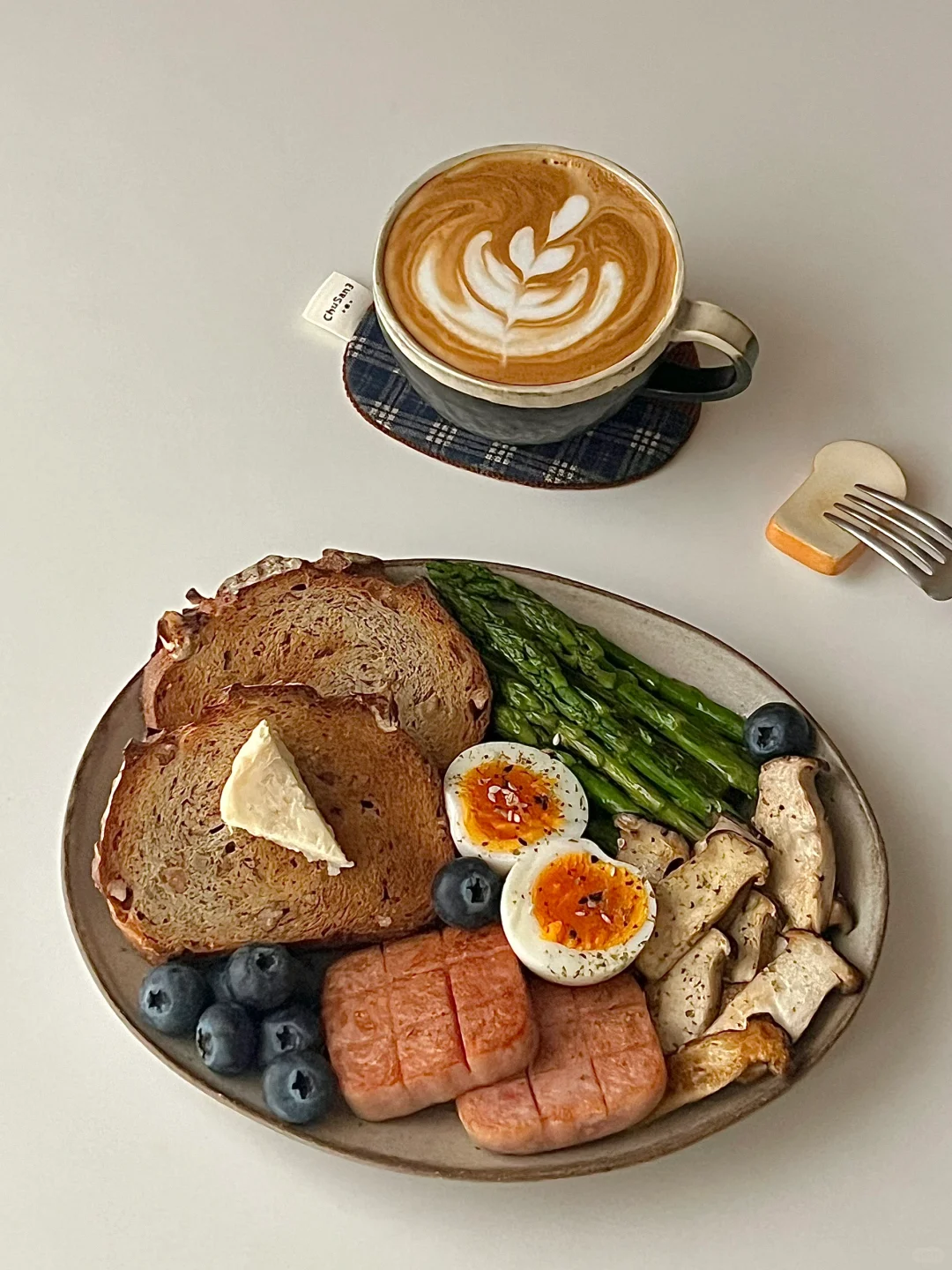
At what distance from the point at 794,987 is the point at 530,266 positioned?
154 cm

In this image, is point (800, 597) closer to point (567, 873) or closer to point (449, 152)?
point (567, 873)

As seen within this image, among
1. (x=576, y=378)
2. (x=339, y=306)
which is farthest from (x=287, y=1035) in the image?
(x=339, y=306)

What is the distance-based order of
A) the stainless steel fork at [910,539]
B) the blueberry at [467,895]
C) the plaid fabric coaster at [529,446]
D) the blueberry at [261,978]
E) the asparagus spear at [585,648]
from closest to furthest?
the blueberry at [261,978], the blueberry at [467,895], the asparagus spear at [585,648], the stainless steel fork at [910,539], the plaid fabric coaster at [529,446]

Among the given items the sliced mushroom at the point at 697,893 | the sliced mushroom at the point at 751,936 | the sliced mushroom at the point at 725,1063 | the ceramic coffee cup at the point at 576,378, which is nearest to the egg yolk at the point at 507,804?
the sliced mushroom at the point at 697,893

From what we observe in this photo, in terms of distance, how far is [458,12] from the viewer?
409 centimetres

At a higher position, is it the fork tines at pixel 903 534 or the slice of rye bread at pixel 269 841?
the fork tines at pixel 903 534

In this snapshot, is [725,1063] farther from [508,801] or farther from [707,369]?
[707,369]

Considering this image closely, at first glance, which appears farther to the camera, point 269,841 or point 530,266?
point 530,266

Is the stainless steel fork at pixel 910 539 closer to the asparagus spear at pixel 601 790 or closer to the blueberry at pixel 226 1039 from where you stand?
the asparagus spear at pixel 601 790

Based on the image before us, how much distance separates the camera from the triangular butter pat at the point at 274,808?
8.02ft

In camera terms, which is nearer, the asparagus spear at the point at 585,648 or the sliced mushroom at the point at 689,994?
the sliced mushroom at the point at 689,994

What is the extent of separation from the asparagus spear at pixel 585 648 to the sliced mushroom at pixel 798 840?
0.17 m

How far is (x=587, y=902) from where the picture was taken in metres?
2.46

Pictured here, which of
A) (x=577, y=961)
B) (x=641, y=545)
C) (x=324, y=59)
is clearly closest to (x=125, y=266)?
(x=324, y=59)
